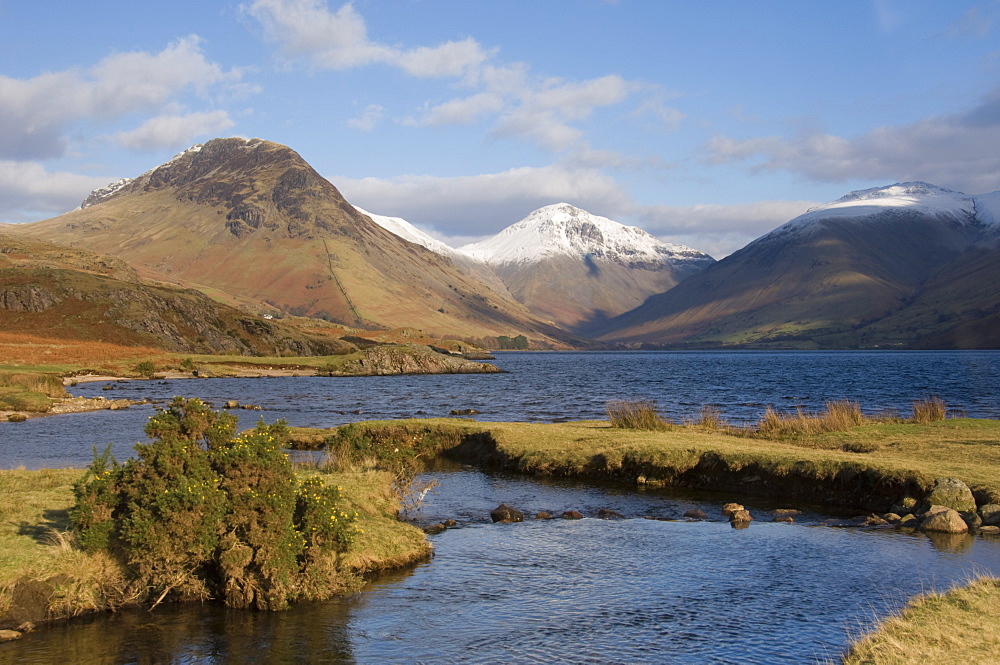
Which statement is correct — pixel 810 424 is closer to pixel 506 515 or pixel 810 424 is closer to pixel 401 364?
pixel 506 515

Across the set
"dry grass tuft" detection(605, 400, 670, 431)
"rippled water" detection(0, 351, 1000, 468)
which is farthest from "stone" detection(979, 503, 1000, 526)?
"rippled water" detection(0, 351, 1000, 468)

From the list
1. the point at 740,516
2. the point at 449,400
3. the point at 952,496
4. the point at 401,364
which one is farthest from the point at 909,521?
the point at 401,364

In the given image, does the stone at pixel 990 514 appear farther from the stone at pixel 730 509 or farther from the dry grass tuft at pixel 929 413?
the dry grass tuft at pixel 929 413

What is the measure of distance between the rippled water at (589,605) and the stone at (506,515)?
1012mm

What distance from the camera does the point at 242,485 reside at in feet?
61.3

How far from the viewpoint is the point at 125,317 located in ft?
520

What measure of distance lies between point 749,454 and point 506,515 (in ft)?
39.4

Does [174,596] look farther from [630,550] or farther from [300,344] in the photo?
[300,344]

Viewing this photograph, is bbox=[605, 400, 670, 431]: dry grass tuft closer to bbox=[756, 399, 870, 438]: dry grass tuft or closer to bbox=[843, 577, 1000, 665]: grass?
bbox=[756, 399, 870, 438]: dry grass tuft

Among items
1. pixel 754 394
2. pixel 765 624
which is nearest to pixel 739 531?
pixel 765 624

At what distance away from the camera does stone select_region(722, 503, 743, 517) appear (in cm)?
2773

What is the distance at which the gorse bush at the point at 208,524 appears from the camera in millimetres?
18000

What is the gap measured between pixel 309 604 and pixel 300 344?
174527 millimetres

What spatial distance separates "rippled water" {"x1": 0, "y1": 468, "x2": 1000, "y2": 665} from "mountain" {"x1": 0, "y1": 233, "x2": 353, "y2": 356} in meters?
145
